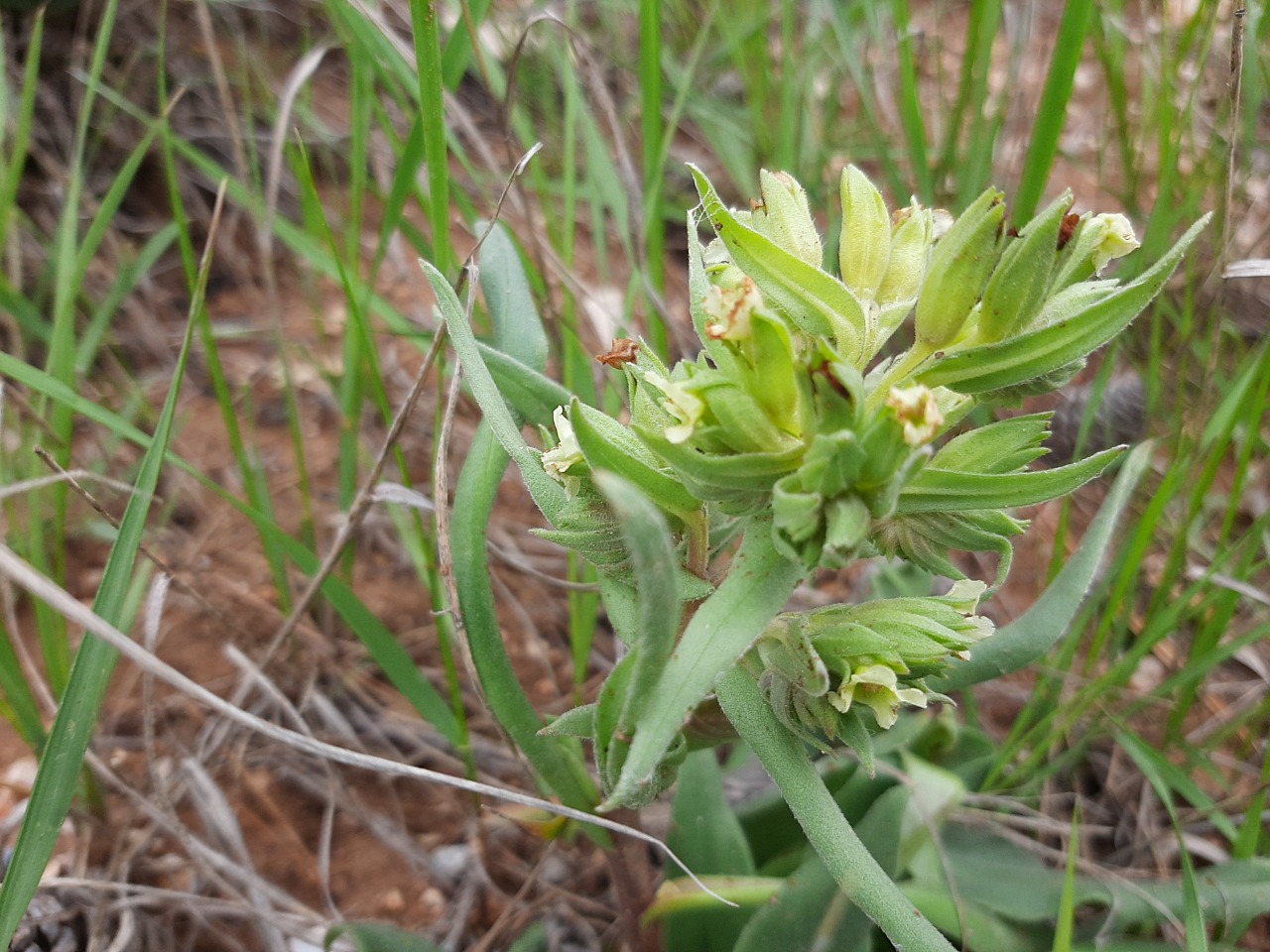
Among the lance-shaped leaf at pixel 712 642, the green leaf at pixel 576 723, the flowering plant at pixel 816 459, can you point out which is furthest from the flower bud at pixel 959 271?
the green leaf at pixel 576 723

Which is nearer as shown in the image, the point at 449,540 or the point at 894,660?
the point at 894,660

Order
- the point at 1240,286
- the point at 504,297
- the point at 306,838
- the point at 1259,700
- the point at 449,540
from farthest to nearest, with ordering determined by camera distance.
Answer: the point at 1240,286, the point at 1259,700, the point at 306,838, the point at 504,297, the point at 449,540

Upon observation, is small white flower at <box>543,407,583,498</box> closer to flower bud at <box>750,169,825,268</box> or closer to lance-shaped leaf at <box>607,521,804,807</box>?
lance-shaped leaf at <box>607,521,804,807</box>

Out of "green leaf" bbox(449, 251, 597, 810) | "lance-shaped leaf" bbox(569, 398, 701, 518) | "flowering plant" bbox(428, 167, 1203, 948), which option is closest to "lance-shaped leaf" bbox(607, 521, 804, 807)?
"flowering plant" bbox(428, 167, 1203, 948)

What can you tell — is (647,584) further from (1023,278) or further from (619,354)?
(1023,278)

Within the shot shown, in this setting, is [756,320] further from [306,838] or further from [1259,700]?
[1259,700]

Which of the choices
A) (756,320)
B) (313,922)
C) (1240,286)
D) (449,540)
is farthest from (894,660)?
(1240,286)

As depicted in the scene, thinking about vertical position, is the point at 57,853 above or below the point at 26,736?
below
